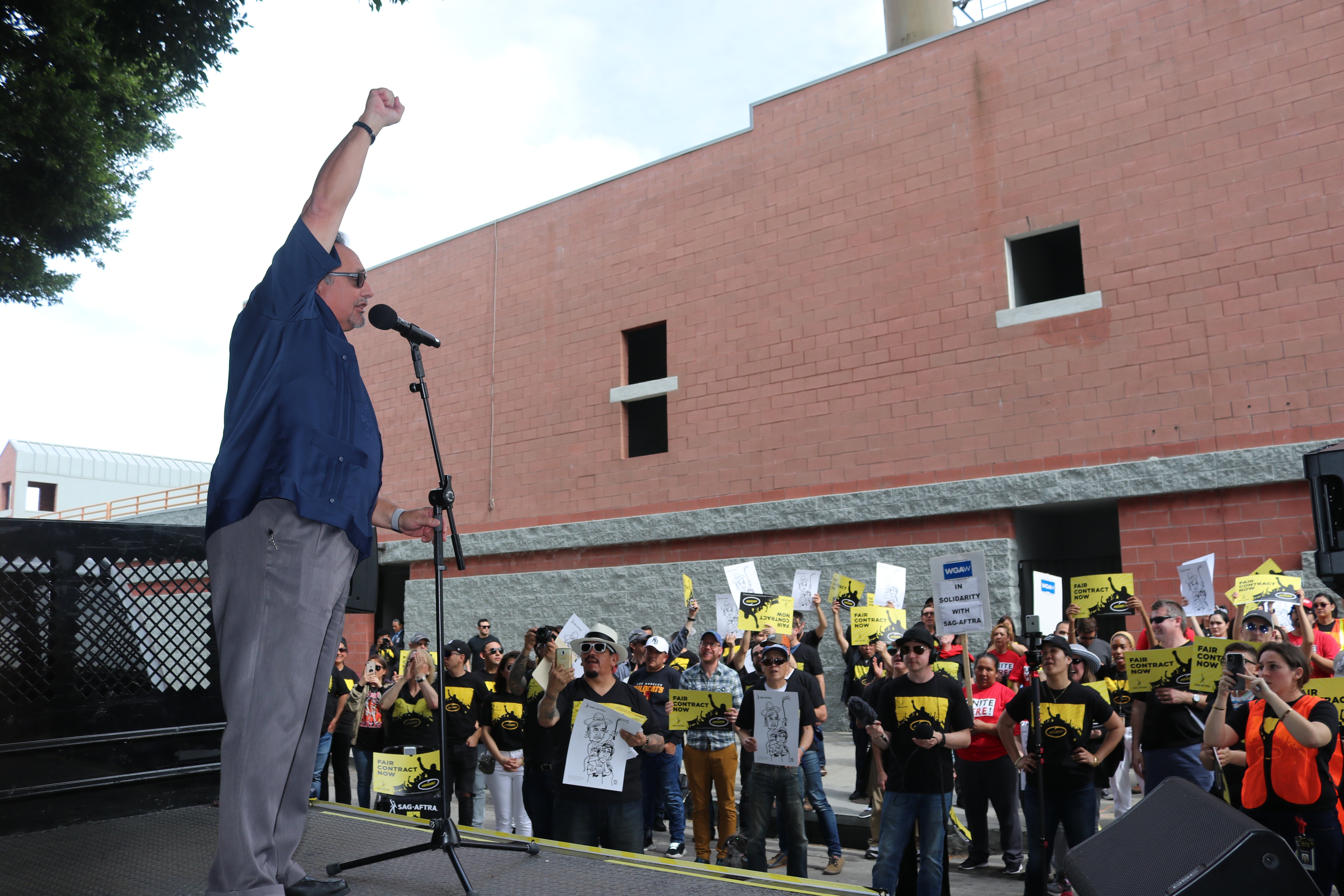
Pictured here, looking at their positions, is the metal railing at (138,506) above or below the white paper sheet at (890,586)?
above

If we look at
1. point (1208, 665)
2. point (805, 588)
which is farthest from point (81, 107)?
point (1208, 665)

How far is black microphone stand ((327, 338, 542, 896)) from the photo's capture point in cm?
297

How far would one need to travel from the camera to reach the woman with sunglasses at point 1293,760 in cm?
541

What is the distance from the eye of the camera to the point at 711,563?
54.3 ft

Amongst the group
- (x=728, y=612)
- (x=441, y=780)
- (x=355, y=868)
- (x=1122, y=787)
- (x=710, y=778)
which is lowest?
(x=1122, y=787)

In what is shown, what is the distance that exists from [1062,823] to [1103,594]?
3299mm

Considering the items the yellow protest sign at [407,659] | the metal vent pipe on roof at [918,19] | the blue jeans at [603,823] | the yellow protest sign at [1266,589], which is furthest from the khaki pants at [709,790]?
the metal vent pipe on roof at [918,19]

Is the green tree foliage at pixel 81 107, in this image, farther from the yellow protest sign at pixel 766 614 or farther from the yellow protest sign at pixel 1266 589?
the yellow protest sign at pixel 1266 589

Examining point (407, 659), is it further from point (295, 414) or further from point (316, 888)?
point (295, 414)

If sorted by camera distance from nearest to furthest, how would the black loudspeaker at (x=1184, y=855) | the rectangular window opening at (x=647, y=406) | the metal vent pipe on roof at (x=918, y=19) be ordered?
the black loudspeaker at (x=1184, y=855), the metal vent pipe on roof at (x=918, y=19), the rectangular window opening at (x=647, y=406)

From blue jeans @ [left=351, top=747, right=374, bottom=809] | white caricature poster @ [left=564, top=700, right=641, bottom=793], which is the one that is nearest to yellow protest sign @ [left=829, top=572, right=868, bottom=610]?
white caricature poster @ [left=564, top=700, right=641, bottom=793]

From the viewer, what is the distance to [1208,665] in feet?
21.8

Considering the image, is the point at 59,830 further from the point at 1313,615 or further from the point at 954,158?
the point at 954,158

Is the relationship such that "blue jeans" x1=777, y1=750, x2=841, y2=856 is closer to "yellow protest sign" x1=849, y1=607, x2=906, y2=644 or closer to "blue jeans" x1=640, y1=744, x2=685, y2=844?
"blue jeans" x1=640, y1=744, x2=685, y2=844
